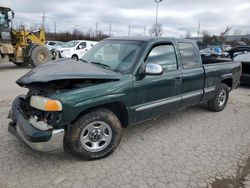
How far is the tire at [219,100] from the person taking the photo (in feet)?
17.9

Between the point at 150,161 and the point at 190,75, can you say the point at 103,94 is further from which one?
the point at 190,75

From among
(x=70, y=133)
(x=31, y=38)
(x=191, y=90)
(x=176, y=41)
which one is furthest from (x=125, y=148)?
(x=31, y=38)

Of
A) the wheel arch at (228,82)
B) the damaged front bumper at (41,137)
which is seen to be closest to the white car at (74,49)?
the wheel arch at (228,82)

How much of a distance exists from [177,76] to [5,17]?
11.0 metres

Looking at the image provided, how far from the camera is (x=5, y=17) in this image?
11.6m

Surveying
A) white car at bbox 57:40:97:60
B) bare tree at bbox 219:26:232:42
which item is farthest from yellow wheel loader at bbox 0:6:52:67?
bare tree at bbox 219:26:232:42

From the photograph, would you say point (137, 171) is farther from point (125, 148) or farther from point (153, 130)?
point (153, 130)

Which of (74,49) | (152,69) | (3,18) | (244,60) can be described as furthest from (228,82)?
(74,49)

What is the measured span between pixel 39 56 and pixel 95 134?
11.2m

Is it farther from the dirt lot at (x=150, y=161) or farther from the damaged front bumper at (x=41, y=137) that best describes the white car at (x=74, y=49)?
the damaged front bumper at (x=41, y=137)

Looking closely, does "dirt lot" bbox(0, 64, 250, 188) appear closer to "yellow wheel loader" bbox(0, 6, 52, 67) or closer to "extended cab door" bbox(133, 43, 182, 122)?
"extended cab door" bbox(133, 43, 182, 122)

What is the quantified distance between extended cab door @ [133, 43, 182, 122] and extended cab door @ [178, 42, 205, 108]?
0.20m

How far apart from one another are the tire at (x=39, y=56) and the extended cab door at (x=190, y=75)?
1035 cm

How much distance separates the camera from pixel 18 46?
12680mm
